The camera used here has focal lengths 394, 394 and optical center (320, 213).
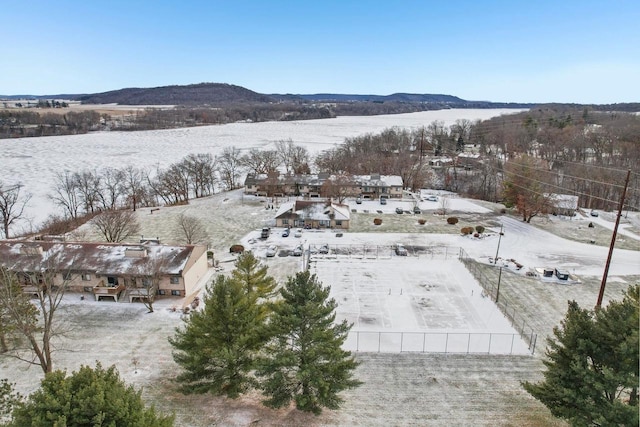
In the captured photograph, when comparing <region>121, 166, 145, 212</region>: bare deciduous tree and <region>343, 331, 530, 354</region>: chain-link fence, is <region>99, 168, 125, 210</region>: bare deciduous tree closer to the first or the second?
<region>121, 166, 145, 212</region>: bare deciduous tree

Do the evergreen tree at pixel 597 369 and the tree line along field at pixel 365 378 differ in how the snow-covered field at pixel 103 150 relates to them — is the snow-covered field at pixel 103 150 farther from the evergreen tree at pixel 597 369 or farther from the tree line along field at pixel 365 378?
the evergreen tree at pixel 597 369

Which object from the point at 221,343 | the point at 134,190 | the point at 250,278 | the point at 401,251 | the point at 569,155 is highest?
the point at 569,155

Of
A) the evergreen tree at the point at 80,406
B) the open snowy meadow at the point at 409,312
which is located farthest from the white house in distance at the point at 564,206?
the evergreen tree at the point at 80,406

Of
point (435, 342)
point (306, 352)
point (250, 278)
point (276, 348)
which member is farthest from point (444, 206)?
point (306, 352)

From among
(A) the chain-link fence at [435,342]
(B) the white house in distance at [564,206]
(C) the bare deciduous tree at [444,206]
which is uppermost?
(B) the white house in distance at [564,206]

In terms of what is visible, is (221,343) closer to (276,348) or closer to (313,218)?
(276,348)

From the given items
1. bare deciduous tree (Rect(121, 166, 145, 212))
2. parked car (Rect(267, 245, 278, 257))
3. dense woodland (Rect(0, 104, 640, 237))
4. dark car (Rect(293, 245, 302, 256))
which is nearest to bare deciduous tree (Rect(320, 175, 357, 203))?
dense woodland (Rect(0, 104, 640, 237))
